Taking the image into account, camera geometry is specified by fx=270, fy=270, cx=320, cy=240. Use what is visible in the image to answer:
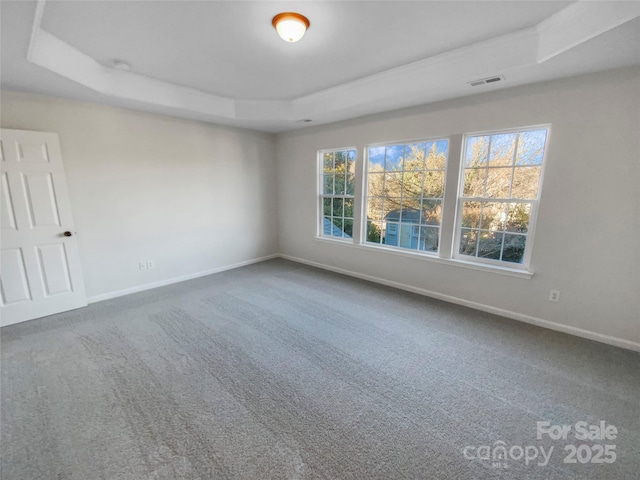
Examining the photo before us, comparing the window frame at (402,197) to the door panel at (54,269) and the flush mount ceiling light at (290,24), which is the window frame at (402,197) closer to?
the flush mount ceiling light at (290,24)

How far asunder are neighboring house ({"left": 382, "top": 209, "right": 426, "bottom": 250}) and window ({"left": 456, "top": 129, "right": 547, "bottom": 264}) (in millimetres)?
564

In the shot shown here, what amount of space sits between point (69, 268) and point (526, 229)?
17.0 feet

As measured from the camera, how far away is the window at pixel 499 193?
282cm

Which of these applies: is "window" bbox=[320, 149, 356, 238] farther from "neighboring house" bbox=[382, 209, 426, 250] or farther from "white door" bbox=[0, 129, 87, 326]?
"white door" bbox=[0, 129, 87, 326]

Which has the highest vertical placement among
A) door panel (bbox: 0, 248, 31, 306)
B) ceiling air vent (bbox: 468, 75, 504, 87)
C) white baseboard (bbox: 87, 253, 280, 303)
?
ceiling air vent (bbox: 468, 75, 504, 87)

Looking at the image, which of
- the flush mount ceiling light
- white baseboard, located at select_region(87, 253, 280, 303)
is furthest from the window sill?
the flush mount ceiling light

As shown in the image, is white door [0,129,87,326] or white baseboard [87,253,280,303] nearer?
white door [0,129,87,326]

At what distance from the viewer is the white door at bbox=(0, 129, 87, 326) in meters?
2.76

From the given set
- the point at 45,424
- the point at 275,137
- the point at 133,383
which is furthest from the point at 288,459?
the point at 275,137

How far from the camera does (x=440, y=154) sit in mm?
3402

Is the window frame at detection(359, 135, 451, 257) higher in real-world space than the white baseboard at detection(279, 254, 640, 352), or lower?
higher

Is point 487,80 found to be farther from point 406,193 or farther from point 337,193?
point 337,193

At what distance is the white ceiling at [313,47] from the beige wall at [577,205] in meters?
0.20

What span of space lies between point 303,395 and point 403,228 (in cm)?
268
